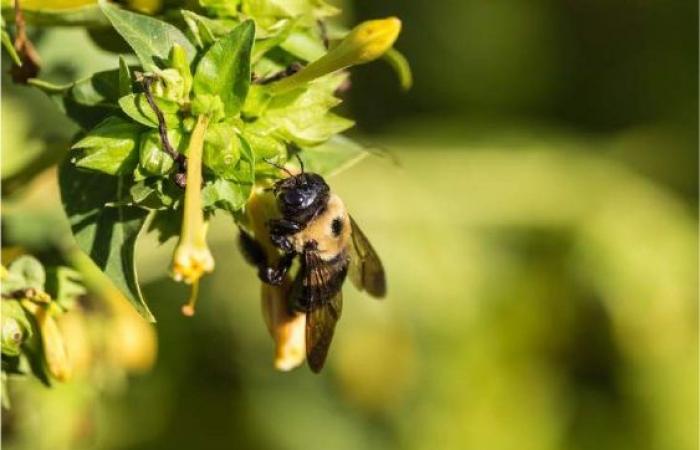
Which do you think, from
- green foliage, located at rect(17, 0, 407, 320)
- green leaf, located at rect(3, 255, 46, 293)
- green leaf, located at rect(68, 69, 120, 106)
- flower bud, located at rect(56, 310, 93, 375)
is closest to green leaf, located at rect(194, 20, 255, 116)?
green foliage, located at rect(17, 0, 407, 320)

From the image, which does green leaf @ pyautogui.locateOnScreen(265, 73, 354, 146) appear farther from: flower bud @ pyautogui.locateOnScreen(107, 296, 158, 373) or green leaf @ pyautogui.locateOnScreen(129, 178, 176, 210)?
flower bud @ pyautogui.locateOnScreen(107, 296, 158, 373)

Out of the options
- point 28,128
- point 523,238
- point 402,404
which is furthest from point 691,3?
point 28,128

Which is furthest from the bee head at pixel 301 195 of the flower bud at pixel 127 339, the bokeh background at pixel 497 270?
the bokeh background at pixel 497 270

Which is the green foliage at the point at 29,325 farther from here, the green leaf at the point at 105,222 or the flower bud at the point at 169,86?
the flower bud at the point at 169,86

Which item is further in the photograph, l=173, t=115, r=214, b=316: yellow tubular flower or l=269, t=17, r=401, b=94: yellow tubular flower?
l=269, t=17, r=401, b=94: yellow tubular flower

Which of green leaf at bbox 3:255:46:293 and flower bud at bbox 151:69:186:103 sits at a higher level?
flower bud at bbox 151:69:186:103

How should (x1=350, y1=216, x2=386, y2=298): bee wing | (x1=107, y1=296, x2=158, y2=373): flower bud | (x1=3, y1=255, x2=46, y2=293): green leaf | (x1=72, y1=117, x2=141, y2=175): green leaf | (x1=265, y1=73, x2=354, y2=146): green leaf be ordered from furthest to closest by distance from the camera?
1. (x1=107, y1=296, x2=158, y2=373): flower bud
2. (x1=350, y1=216, x2=386, y2=298): bee wing
3. (x1=3, y1=255, x2=46, y2=293): green leaf
4. (x1=265, y1=73, x2=354, y2=146): green leaf
5. (x1=72, y1=117, x2=141, y2=175): green leaf
